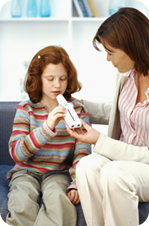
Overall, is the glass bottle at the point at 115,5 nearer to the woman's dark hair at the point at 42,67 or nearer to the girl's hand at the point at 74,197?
the woman's dark hair at the point at 42,67

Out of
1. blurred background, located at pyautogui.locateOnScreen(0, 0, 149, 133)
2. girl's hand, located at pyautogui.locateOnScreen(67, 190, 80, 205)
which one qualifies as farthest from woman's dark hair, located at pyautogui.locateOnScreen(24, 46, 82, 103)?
blurred background, located at pyautogui.locateOnScreen(0, 0, 149, 133)

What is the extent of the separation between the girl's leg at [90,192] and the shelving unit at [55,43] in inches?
61.7

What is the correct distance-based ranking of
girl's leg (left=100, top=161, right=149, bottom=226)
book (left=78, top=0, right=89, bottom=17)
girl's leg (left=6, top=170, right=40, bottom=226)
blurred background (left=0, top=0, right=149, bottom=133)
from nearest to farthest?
girl's leg (left=100, top=161, right=149, bottom=226), girl's leg (left=6, top=170, right=40, bottom=226), book (left=78, top=0, right=89, bottom=17), blurred background (left=0, top=0, right=149, bottom=133)

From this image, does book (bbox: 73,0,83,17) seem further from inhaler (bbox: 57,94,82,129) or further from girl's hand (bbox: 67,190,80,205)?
girl's hand (bbox: 67,190,80,205)

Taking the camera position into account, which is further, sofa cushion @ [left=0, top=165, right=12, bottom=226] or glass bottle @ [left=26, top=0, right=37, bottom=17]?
glass bottle @ [left=26, top=0, right=37, bottom=17]

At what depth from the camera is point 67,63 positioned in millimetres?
1429

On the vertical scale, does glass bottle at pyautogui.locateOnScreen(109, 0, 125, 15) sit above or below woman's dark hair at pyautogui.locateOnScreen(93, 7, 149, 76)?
above

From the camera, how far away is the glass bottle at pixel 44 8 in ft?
8.18

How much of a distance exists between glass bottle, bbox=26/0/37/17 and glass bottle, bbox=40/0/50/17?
0.06 meters


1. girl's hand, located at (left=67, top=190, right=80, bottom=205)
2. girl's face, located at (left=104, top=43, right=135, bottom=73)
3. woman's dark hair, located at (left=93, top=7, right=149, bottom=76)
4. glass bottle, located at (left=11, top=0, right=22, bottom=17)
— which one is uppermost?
glass bottle, located at (left=11, top=0, right=22, bottom=17)

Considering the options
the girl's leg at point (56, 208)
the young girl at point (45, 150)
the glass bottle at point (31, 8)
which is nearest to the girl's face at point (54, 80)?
the young girl at point (45, 150)

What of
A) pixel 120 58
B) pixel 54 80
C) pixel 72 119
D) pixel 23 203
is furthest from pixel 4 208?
pixel 120 58

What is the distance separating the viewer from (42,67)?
1.42 m

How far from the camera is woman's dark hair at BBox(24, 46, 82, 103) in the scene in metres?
1.41
